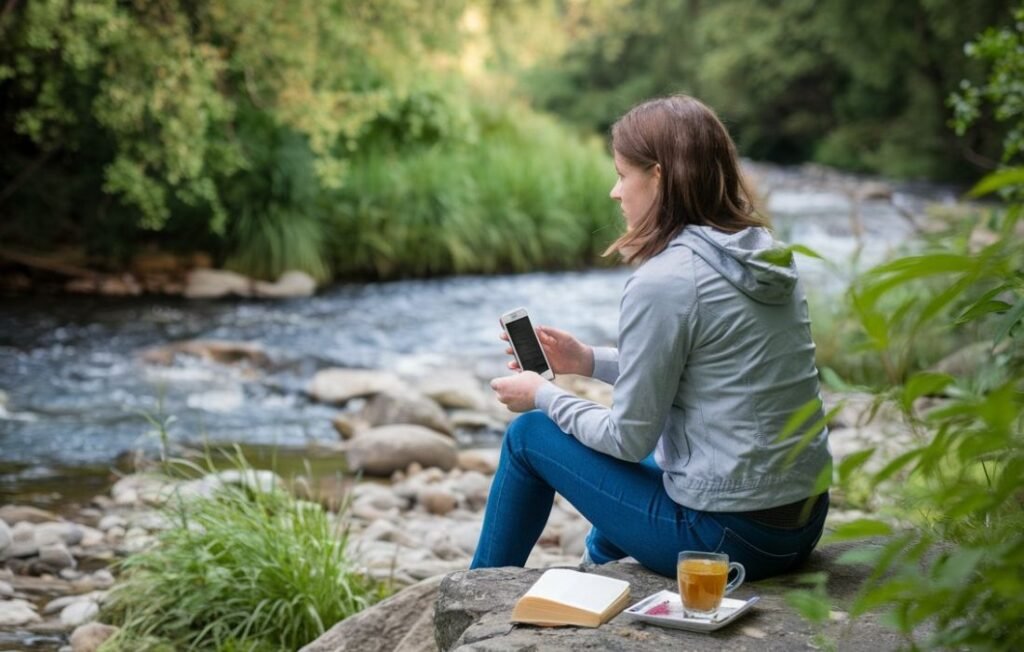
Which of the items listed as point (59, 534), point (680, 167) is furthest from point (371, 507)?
point (680, 167)

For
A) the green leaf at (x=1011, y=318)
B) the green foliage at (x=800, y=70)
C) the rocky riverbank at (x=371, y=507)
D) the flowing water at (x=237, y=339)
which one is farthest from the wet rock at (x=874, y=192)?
the green leaf at (x=1011, y=318)

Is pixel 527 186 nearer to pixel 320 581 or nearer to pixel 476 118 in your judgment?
pixel 476 118

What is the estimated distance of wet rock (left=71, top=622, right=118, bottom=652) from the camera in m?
3.40

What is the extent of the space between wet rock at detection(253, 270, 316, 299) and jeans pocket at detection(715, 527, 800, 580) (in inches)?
336

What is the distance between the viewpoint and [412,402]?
22.6ft

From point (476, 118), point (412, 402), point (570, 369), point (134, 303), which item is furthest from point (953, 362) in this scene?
point (476, 118)

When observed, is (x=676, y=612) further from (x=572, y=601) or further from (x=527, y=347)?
(x=527, y=347)

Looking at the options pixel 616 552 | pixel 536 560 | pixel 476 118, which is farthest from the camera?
pixel 476 118

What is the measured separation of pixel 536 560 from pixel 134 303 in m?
6.58

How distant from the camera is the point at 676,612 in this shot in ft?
7.50

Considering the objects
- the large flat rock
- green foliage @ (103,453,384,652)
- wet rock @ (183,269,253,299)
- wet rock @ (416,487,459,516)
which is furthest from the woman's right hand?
wet rock @ (183,269,253,299)

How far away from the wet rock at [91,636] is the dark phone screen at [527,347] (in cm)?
150

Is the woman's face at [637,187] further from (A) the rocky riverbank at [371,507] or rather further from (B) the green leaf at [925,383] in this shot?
(B) the green leaf at [925,383]

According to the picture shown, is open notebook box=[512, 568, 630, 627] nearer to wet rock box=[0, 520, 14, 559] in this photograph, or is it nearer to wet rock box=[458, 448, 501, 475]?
wet rock box=[0, 520, 14, 559]
